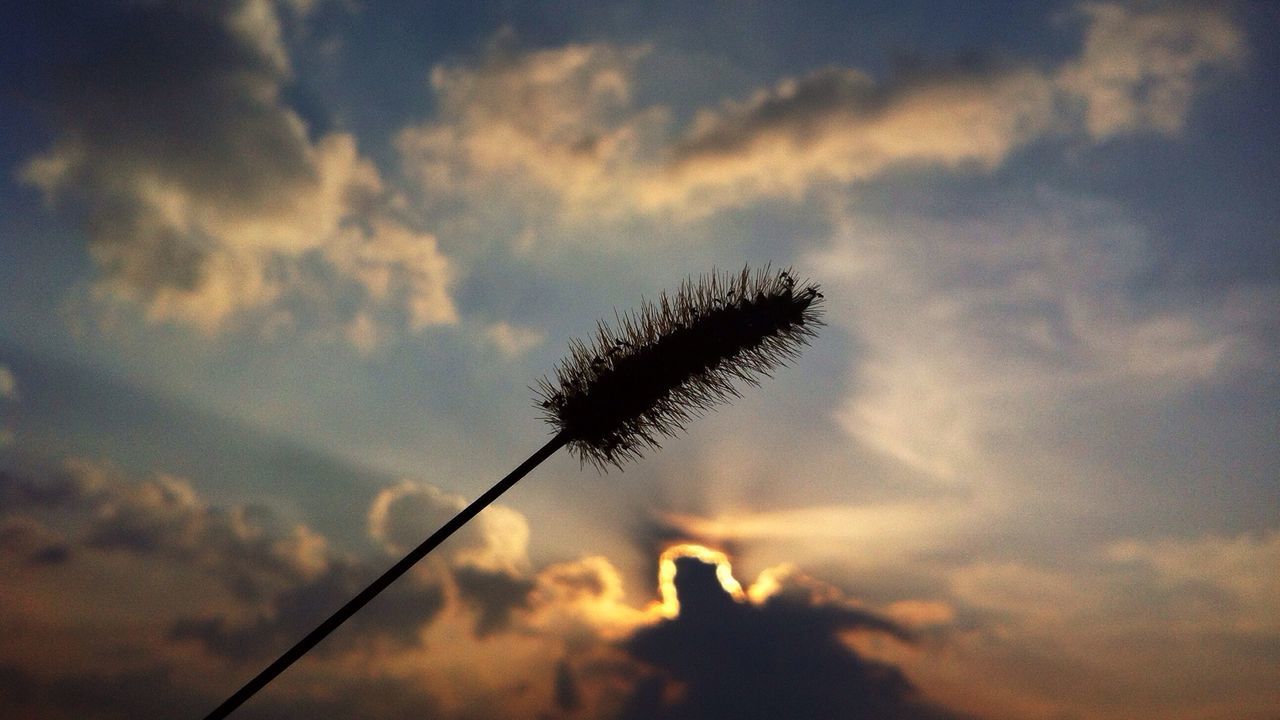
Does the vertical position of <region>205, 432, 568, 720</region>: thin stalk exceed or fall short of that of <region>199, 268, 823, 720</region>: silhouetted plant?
it falls short

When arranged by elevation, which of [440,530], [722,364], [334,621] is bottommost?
[334,621]

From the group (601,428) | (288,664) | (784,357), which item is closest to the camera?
(288,664)

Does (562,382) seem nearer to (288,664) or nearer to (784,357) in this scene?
(784,357)

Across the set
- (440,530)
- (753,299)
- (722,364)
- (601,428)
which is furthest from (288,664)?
(753,299)

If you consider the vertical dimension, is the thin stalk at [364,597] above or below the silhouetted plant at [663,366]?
below

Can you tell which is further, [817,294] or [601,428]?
[817,294]

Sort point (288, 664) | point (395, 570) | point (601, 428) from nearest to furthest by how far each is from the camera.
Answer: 1. point (288, 664)
2. point (395, 570)
3. point (601, 428)

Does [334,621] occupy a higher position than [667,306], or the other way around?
[667,306]
